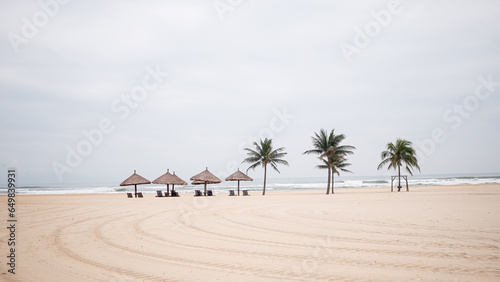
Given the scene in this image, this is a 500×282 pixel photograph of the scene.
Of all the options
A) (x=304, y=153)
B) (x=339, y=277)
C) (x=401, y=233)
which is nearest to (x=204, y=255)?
(x=339, y=277)

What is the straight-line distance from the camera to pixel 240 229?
919 cm

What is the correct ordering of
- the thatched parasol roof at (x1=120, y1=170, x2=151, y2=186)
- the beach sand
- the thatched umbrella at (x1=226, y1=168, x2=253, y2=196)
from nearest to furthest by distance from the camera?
the beach sand → the thatched parasol roof at (x1=120, y1=170, x2=151, y2=186) → the thatched umbrella at (x1=226, y1=168, x2=253, y2=196)

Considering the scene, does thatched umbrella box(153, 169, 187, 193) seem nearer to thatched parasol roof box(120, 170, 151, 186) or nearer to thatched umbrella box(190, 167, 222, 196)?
thatched parasol roof box(120, 170, 151, 186)

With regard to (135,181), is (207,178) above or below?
above

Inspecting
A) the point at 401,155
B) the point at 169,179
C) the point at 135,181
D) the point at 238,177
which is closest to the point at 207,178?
the point at 169,179

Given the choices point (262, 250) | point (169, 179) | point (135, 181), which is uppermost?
point (169, 179)

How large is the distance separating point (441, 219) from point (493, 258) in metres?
5.08

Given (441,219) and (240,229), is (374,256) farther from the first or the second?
(441,219)

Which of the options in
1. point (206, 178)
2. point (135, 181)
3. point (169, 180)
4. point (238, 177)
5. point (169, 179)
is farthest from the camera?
point (238, 177)

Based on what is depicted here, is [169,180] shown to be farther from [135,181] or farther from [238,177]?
[238,177]

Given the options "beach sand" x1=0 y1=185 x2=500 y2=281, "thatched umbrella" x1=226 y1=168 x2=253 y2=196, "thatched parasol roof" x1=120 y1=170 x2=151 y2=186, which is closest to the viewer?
"beach sand" x1=0 y1=185 x2=500 y2=281

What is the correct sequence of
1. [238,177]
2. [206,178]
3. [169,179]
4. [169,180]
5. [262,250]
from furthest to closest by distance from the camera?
[238,177]
[206,178]
[169,179]
[169,180]
[262,250]

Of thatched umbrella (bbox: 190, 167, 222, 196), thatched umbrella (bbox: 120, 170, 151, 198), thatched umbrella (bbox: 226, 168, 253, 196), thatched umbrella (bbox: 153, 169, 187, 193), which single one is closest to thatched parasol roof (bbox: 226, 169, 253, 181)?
thatched umbrella (bbox: 226, 168, 253, 196)

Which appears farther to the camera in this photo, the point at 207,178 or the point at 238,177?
the point at 238,177
